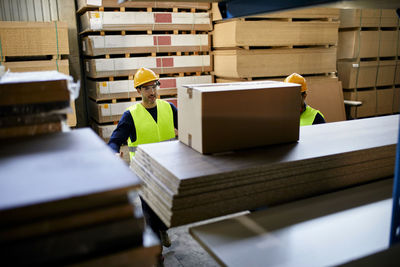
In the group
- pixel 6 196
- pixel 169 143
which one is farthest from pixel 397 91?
pixel 6 196

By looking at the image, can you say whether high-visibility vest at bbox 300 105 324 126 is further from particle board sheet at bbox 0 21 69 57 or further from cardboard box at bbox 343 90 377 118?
particle board sheet at bbox 0 21 69 57

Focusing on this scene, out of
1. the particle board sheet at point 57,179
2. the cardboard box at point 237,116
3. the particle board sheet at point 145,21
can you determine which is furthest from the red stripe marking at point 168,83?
the particle board sheet at point 57,179

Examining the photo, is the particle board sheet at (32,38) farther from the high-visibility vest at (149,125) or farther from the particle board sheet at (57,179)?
the particle board sheet at (57,179)

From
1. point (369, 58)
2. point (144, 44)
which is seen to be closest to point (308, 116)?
point (144, 44)

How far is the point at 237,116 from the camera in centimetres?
217

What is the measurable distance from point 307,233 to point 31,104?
1.53 meters

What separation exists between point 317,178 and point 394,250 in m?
0.55

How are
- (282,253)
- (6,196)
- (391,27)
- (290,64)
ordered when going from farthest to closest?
(391,27)
(290,64)
(282,253)
(6,196)

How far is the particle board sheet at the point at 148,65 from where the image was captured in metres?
6.21

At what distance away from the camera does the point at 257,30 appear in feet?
20.5

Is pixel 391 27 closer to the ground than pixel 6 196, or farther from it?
farther from it

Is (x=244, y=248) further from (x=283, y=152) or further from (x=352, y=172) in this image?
(x=352, y=172)

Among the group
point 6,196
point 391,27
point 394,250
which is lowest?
point 394,250

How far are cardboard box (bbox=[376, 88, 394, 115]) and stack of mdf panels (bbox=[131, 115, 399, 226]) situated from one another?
5.75 m
